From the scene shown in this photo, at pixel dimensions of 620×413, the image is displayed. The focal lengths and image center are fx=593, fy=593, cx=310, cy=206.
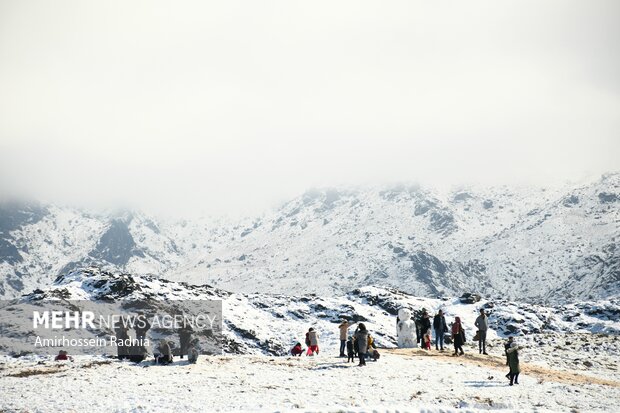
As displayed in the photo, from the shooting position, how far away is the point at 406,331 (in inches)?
1624

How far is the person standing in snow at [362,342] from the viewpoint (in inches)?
1244

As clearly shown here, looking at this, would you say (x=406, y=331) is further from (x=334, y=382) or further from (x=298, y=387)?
(x=298, y=387)

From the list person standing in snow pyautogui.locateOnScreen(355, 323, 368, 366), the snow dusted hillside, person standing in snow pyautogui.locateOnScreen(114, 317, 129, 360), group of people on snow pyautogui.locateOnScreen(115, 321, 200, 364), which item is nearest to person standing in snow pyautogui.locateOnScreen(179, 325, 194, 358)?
group of people on snow pyautogui.locateOnScreen(115, 321, 200, 364)

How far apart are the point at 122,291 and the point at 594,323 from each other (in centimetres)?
7554

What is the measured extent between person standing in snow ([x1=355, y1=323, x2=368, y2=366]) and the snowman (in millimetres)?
9280

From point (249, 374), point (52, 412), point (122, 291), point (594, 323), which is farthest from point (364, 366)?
point (594, 323)

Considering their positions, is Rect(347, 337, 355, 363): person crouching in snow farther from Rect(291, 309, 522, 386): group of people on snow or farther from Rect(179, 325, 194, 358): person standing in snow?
Rect(179, 325, 194, 358): person standing in snow

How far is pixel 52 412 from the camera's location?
22.0m

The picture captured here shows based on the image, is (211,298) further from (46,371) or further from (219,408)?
(219,408)

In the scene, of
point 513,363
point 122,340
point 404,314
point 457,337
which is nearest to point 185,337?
point 122,340

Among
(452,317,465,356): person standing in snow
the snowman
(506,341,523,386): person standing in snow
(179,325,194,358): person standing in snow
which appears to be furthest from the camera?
the snowman

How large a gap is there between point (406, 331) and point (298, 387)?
1659 cm

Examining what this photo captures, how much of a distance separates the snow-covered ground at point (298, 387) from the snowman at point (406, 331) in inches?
257

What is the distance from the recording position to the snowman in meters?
40.9
